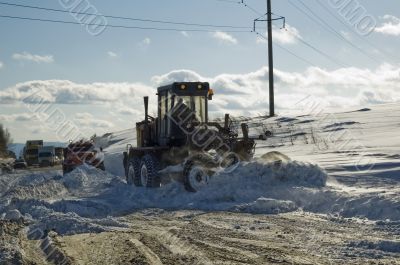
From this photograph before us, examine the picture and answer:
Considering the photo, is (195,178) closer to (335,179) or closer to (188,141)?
(188,141)

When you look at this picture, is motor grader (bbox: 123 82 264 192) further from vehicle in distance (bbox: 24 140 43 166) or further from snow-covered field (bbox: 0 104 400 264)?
vehicle in distance (bbox: 24 140 43 166)

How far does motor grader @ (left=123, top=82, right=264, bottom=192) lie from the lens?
47.9 feet

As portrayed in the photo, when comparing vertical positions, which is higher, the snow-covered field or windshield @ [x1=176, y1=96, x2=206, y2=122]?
windshield @ [x1=176, y1=96, x2=206, y2=122]

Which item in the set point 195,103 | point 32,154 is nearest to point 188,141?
point 195,103

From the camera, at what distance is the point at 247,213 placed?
11.0 meters

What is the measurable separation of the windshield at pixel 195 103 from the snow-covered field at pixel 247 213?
2.50 meters

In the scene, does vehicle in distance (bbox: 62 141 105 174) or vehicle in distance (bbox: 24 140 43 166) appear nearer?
vehicle in distance (bbox: 62 141 105 174)

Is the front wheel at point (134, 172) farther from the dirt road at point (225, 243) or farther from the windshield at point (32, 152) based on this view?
the windshield at point (32, 152)

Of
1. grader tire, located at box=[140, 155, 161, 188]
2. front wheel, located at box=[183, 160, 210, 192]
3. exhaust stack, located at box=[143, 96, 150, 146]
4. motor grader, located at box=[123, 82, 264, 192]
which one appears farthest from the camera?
exhaust stack, located at box=[143, 96, 150, 146]

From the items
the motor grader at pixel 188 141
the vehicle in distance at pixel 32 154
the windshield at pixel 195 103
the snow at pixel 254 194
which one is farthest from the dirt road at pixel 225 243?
the vehicle in distance at pixel 32 154

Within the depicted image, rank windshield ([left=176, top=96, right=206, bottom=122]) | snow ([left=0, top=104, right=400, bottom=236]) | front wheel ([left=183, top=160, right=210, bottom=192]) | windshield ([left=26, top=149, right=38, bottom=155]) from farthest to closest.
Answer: windshield ([left=26, top=149, right=38, bottom=155])
windshield ([left=176, top=96, right=206, bottom=122])
front wheel ([left=183, top=160, right=210, bottom=192])
snow ([left=0, top=104, right=400, bottom=236])

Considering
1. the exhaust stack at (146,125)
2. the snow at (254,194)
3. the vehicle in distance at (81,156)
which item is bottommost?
the snow at (254,194)

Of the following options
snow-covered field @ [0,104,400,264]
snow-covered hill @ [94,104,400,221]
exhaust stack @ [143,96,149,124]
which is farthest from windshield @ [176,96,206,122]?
snow-covered hill @ [94,104,400,221]

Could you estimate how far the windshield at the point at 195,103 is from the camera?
16.3m
